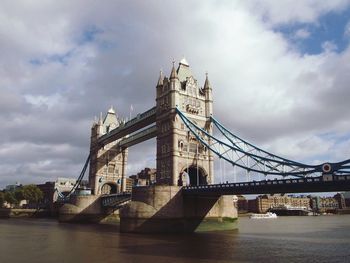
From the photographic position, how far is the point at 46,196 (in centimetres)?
13362

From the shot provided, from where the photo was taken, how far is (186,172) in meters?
57.0

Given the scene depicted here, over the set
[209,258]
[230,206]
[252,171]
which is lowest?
[209,258]

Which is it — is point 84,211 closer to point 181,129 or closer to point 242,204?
point 181,129

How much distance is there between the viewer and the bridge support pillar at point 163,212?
45.0m

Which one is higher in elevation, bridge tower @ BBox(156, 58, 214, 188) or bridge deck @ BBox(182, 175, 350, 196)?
bridge tower @ BBox(156, 58, 214, 188)

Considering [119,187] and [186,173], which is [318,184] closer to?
[186,173]

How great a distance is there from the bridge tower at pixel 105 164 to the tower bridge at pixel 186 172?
559 centimetres

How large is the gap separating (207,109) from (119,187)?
36644 millimetres

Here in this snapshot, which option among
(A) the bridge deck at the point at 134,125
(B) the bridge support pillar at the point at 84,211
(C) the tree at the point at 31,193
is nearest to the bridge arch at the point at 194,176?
(A) the bridge deck at the point at 134,125

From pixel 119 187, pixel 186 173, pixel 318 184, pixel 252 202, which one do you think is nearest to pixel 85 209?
pixel 119 187

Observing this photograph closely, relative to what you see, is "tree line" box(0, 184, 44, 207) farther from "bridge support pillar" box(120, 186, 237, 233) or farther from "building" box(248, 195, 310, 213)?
"building" box(248, 195, 310, 213)

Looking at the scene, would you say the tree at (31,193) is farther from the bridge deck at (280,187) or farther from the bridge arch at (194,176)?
the bridge deck at (280,187)

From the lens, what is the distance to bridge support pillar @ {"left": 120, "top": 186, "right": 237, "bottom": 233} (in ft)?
148

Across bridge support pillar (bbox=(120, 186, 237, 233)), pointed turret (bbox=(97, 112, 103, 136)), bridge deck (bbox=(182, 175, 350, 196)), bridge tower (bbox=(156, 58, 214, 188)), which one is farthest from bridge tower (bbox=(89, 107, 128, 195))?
bridge deck (bbox=(182, 175, 350, 196))
